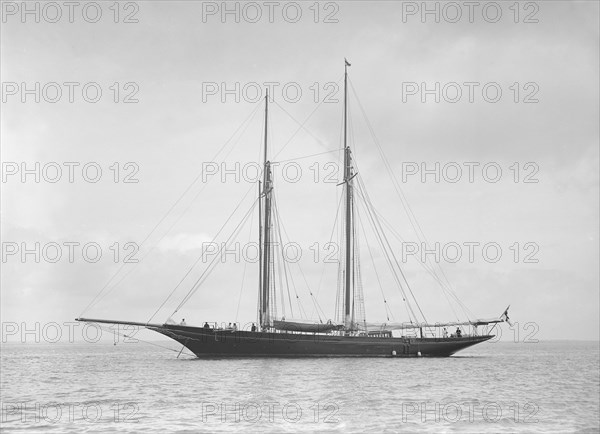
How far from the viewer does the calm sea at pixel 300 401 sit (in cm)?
3169

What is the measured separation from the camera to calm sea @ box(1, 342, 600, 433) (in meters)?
31.7

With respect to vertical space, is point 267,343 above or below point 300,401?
above

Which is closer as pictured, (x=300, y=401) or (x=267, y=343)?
(x=300, y=401)

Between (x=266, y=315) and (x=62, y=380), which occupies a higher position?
(x=266, y=315)

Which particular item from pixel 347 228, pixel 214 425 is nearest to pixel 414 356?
pixel 347 228

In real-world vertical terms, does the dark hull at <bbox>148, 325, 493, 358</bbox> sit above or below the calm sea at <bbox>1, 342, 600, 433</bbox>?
above

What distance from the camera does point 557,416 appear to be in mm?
35750

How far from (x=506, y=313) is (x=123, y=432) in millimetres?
62669

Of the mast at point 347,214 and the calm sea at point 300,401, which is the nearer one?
the calm sea at point 300,401

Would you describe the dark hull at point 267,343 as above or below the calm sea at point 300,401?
above

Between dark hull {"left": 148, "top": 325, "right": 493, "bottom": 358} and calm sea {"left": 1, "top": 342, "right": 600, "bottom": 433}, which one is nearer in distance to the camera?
calm sea {"left": 1, "top": 342, "right": 600, "bottom": 433}

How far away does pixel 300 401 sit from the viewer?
130 ft

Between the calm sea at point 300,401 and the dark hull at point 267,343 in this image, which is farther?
the dark hull at point 267,343

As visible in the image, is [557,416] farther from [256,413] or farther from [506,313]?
[506,313]
